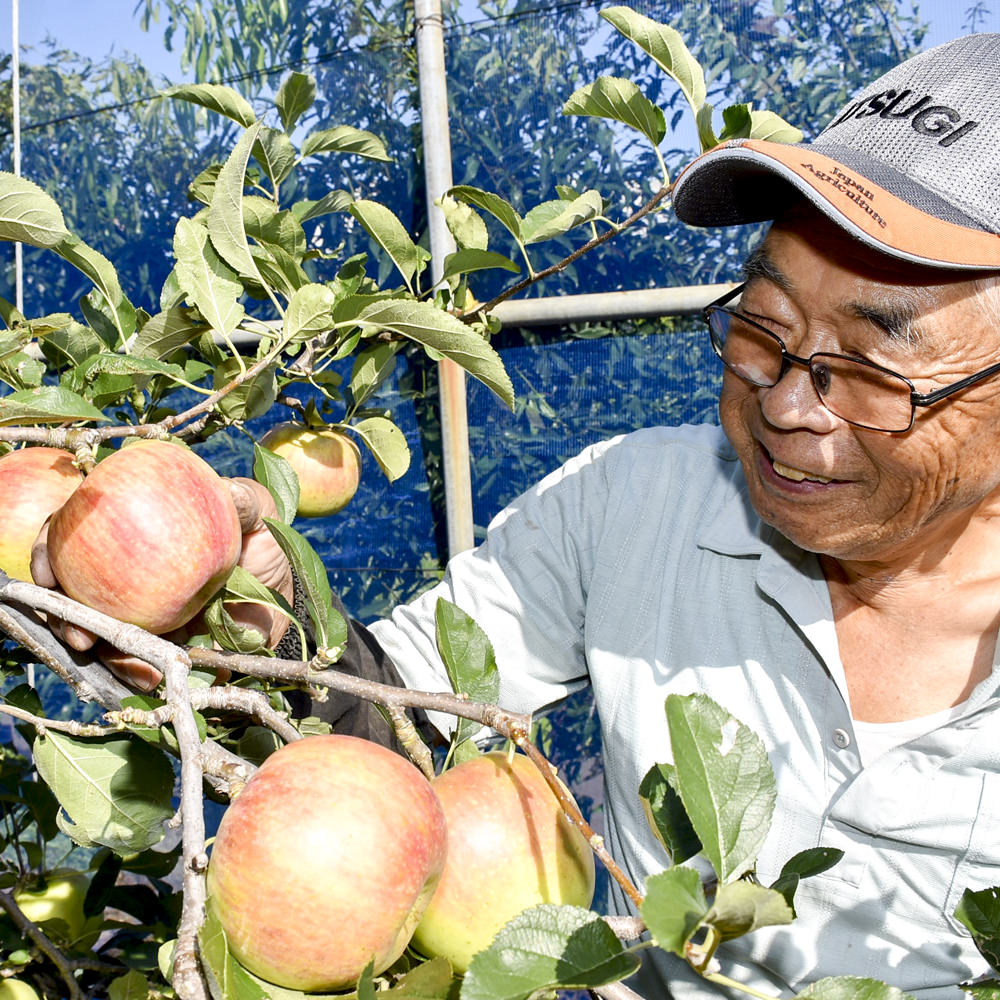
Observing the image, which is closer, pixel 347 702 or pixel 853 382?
pixel 853 382

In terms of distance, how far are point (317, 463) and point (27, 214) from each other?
15.1 inches

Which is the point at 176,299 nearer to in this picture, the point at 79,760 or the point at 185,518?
the point at 185,518

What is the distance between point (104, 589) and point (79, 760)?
A: 101 mm

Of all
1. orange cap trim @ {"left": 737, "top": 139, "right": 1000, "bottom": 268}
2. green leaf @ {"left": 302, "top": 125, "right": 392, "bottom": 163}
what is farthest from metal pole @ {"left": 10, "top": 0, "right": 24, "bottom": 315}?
orange cap trim @ {"left": 737, "top": 139, "right": 1000, "bottom": 268}

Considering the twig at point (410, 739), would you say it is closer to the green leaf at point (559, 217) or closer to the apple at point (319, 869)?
the apple at point (319, 869)

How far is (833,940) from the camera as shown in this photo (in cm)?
89

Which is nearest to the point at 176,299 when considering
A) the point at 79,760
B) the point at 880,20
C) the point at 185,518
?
the point at 185,518

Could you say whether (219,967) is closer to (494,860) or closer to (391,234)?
(494,860)

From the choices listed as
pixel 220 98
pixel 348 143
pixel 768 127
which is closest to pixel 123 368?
pixel 220 98

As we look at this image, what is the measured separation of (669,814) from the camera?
469 millimetres

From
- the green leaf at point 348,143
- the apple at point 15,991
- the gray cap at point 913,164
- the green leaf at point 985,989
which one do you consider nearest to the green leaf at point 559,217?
the gray cap at point 913,164

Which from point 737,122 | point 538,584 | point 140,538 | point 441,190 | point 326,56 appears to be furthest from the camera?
point 326,56

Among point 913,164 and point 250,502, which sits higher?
point 913,164

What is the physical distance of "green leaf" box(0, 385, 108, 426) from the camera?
→ 58 centimetres
